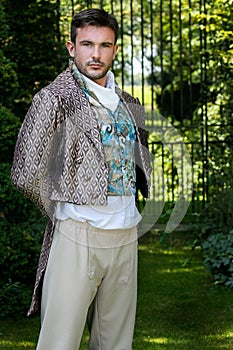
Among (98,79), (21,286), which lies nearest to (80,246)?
(98,79)

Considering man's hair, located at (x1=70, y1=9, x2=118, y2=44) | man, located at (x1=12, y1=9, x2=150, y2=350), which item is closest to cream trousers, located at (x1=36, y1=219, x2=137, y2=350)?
man, located at (x1=12, y1=9, x2=150, y2=350)

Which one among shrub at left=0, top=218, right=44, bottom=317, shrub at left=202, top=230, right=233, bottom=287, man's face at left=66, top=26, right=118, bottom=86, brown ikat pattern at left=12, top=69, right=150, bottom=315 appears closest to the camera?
brown ikat pattern at left=12, top=69, right=150, bottom=315

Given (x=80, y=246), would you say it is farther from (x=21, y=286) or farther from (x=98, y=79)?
(x=21, y=286)

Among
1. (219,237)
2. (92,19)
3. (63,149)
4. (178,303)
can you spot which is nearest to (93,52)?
(92,19)

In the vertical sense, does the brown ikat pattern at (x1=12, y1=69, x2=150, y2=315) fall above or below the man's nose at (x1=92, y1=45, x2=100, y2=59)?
below

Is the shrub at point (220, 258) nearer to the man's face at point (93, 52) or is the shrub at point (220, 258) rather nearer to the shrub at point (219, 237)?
the shrub at point (219, 237)

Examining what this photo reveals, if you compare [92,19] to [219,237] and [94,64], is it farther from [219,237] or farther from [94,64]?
[219,237]

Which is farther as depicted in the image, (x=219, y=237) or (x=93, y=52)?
(x=219, y=237)

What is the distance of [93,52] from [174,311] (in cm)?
297

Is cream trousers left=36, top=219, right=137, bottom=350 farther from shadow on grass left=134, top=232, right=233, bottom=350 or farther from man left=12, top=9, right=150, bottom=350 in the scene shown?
shadow on grass left=134, top=232, right=233, bottom=350

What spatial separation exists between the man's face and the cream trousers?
1.96ft

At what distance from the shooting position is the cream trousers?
135 inches

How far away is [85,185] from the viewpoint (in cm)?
333

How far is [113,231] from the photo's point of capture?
340 centimetres
